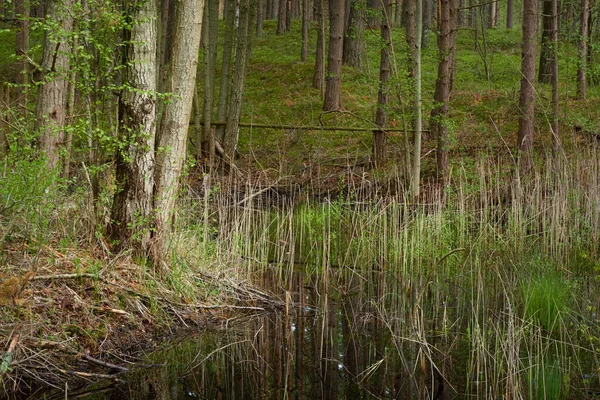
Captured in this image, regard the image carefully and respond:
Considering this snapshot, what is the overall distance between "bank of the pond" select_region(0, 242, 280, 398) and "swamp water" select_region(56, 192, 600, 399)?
0.18m

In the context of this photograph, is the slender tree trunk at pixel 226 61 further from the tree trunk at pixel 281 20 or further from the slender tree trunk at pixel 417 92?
the tree trunk at pixel 281 20

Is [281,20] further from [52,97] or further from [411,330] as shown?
[411,330]

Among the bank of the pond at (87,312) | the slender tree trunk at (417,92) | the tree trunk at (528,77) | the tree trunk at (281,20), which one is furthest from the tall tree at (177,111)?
the tree trunk at (281,20)

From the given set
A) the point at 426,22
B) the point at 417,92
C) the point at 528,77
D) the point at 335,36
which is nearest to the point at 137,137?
the point at 417,92

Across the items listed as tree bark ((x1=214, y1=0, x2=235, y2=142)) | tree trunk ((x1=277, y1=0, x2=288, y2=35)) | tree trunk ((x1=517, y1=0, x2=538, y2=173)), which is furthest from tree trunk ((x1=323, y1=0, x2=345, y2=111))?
tree trunk ((x1=277, y1=0, x2=288, y2=35))

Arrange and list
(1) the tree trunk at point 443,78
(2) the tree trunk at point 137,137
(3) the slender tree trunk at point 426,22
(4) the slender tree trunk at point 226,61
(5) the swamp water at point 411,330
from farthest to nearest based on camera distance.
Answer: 1. (3) the slender tree trunk at point 426,22
2. (4) the slender tree trunk at point 226,61
3. (1) the tree trunk at point 443,78
4. (2) the tree trunk at point 137,137
5. (5) the swamp water at point 411,330

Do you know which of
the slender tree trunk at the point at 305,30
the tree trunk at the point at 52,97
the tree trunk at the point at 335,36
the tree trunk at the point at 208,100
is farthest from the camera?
the slender tree trunk at the point at 305,30

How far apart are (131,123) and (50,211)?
0.92 m

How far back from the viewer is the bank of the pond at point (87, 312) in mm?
3992

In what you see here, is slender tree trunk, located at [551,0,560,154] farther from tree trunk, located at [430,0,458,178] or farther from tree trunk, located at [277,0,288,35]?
tree trunk, located at [277,0,288,35]

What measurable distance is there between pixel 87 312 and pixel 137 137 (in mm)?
1493

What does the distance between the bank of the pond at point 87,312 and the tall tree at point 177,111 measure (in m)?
0.56

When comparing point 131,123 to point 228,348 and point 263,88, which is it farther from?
point 263,88

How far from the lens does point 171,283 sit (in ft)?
17.9
